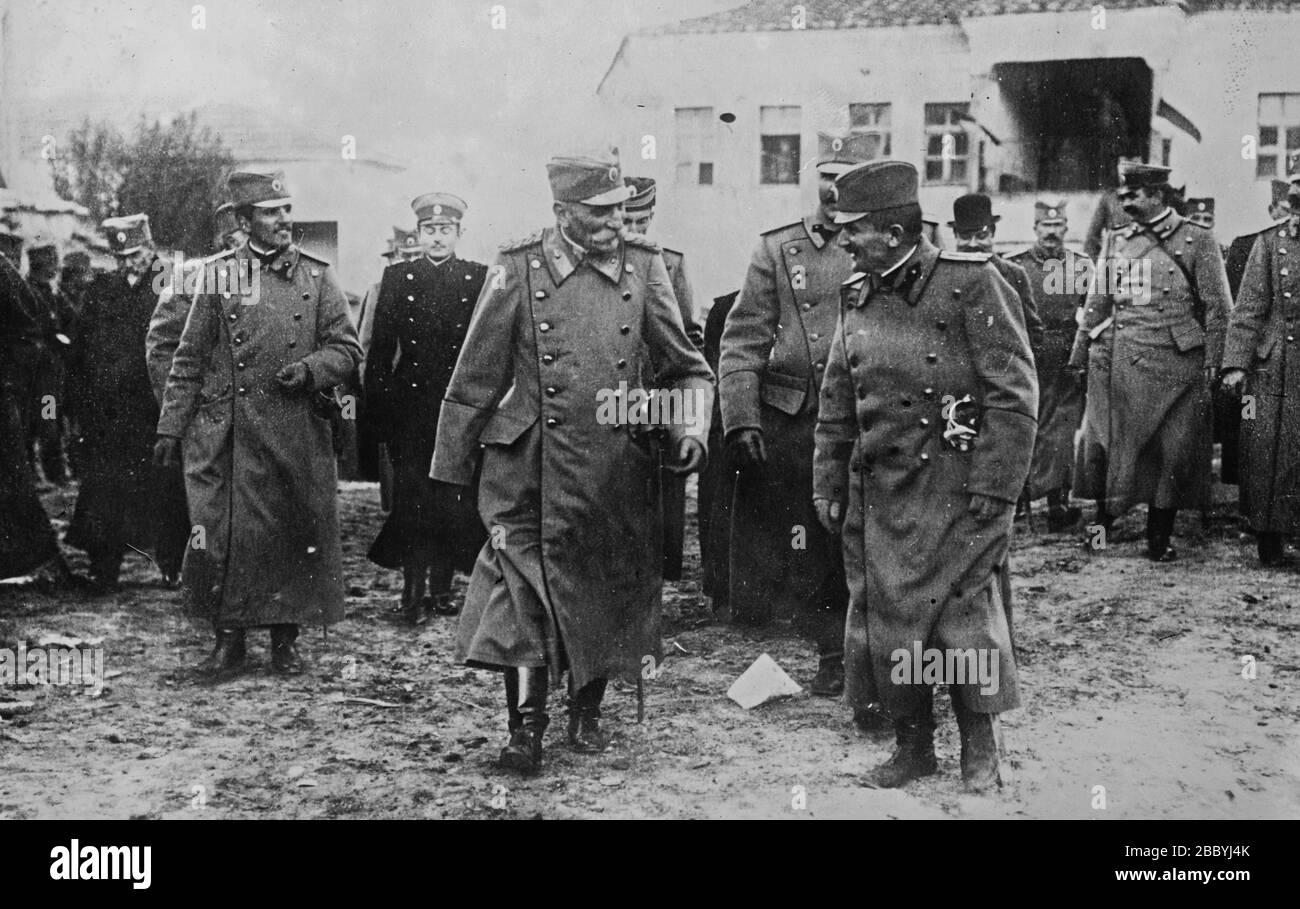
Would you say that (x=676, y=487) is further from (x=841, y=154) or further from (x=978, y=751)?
(x=978, y=751)

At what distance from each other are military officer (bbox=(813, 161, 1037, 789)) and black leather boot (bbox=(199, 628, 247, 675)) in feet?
10.0

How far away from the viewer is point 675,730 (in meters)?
5.68

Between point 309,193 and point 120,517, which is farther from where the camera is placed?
point 309,193

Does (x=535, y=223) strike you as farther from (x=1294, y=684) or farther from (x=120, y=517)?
(x=1294, y=684)

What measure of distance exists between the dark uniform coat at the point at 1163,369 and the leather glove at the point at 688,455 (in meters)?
4.10

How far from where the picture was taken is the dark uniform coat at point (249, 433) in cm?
652

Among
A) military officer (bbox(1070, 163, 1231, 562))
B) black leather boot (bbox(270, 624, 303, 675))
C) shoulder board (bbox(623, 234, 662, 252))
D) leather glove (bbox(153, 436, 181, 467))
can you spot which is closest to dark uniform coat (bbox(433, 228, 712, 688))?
shoulder board (bbox(623, 234, 662, 252))

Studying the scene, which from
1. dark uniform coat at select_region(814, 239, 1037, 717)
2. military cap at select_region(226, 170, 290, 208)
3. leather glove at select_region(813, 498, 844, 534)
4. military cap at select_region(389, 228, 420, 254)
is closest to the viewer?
dark uniform coat at select_region(814, 239, 1037, 717)

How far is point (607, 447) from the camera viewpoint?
5223 millimetres

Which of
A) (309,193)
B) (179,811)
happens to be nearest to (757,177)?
(309,193)

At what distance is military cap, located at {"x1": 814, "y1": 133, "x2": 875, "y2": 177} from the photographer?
594 centimetres

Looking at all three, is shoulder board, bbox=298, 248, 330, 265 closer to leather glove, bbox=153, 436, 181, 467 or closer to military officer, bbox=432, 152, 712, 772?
leather glove, bbox=153, 436, 181, 467

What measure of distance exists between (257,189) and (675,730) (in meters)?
2.97

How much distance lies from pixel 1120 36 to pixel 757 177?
3410mm
